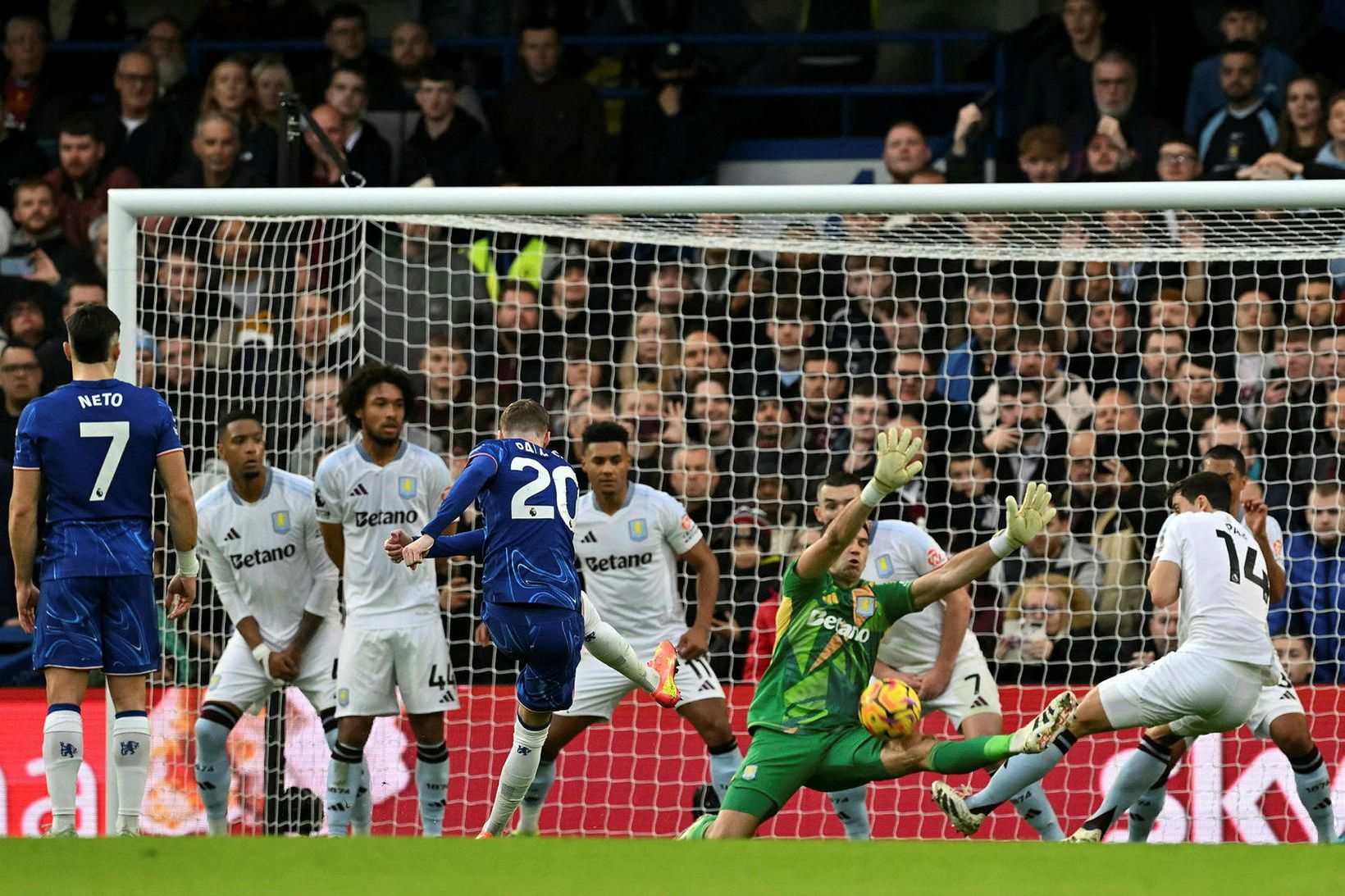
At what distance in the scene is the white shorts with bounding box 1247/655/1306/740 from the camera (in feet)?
26.3

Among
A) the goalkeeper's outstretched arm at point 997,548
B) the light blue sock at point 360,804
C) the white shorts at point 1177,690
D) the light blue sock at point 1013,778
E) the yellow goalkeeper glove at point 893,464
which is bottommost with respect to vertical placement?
the light blue sock at point 360,804

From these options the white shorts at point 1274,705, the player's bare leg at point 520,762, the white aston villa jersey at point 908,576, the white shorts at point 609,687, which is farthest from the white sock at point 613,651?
the white shorts at point 1274,705

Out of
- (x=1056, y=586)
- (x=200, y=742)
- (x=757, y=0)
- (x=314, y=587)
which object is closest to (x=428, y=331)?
(x=314, y=587)

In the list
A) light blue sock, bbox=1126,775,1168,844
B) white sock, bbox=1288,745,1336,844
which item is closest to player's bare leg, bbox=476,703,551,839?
light blue sock, bbox=1126,775,1168,844

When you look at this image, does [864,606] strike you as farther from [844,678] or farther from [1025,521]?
[1025,521]

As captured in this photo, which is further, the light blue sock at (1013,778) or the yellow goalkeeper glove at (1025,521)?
the light blue sock at (1013,778)

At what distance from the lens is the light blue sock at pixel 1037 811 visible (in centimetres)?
801

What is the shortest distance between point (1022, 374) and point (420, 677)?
360 centimetres

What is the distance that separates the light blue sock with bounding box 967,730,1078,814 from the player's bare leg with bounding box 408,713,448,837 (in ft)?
8.19

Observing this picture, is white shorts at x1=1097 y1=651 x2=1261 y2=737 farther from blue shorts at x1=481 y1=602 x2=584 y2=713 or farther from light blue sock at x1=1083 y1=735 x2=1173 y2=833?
blue shorts at x1=481 y1=602 x2=584 y2=713

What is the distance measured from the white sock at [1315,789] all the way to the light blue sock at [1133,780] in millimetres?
682

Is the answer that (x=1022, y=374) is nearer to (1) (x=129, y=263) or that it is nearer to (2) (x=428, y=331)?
(2) (x=428, y=331)

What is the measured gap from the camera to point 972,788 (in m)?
9.04

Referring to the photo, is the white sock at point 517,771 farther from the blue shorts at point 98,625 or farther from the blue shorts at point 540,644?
the blue shorts at point 98,625
